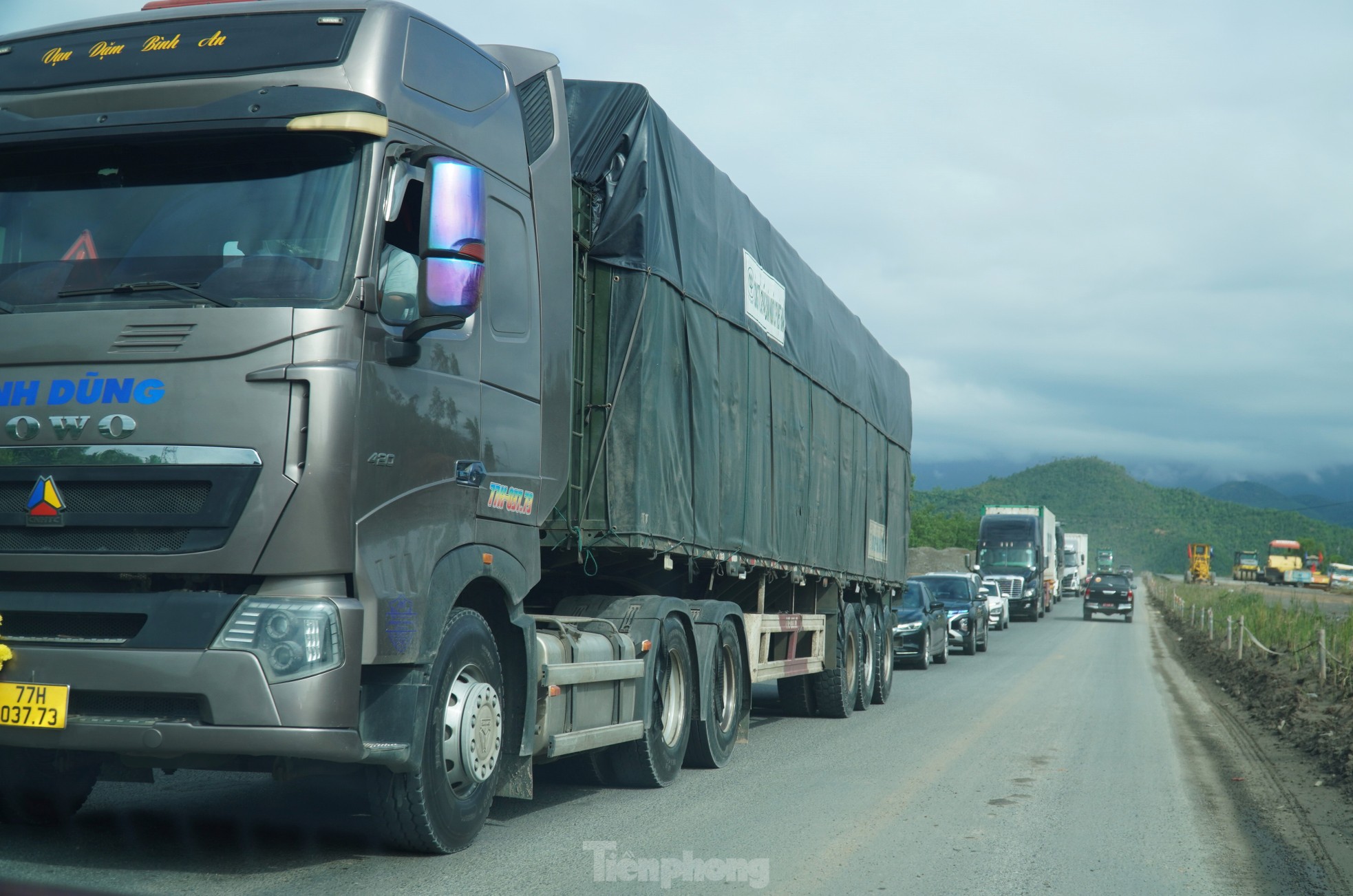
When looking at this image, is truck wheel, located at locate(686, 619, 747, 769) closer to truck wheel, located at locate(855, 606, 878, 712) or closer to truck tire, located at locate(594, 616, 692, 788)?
truck tire, located at locate(594, 616, 692, 788)

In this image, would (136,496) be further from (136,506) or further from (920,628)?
(920,628)

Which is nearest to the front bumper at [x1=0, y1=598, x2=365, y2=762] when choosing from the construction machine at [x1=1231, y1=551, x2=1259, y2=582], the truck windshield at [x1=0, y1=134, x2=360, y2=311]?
the truck windshield at [x1=0, y1=134, x2=360, y2=311]

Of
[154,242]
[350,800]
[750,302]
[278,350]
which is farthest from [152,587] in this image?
[750,302]

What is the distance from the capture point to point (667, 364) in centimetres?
901

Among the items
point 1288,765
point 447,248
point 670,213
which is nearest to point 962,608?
point 1288,765

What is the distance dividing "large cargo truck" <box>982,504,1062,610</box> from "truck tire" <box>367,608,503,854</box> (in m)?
47.2

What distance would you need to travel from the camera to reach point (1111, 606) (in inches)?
1977

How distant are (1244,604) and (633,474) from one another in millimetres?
28296

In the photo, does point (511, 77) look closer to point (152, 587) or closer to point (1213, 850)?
point (152, 587)

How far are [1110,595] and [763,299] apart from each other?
4236 cm

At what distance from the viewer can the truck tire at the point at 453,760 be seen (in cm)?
573

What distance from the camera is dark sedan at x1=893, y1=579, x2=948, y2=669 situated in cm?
2350

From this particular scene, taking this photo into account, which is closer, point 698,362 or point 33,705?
point 33,705

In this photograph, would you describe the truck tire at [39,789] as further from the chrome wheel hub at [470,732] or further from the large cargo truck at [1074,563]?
the large cargo truck at [1074,563]
